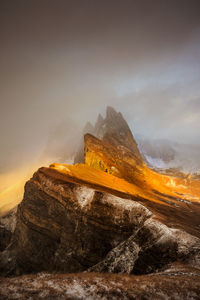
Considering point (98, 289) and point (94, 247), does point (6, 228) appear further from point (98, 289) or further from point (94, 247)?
point (98, 289)

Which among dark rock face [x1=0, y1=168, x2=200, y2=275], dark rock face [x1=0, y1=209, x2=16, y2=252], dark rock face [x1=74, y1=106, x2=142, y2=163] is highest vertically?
dark rock face [x1=74, y1=106, x2=142, y2=163]

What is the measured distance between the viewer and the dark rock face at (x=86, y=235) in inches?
540

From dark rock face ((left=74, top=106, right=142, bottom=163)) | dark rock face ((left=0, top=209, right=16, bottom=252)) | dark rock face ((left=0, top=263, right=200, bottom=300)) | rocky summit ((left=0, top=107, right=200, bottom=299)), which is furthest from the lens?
dark rock face ((left=74, top=106, right=142, bottom=163))

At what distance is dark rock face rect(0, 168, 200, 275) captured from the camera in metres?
13.7

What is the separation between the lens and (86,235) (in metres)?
18.2

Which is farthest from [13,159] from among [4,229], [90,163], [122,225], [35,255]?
[122,225]

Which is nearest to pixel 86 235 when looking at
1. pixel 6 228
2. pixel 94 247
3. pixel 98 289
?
pixel 94 247

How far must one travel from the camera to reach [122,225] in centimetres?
1745

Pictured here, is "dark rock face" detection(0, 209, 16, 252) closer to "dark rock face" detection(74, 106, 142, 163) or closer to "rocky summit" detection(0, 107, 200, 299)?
"rocky summit" detection(0, 107, 200, 299)

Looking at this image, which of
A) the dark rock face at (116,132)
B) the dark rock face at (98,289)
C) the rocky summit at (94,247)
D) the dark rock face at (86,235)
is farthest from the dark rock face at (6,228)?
the dark rock face at (98,289)

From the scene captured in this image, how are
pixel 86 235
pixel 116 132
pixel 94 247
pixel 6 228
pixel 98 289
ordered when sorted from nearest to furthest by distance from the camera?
pixel 98 289 < pixel 94 247 < pixel 86 235 < pixel 6 228 < pixel 116 132

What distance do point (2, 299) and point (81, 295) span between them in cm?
356

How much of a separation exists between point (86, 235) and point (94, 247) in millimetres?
1760

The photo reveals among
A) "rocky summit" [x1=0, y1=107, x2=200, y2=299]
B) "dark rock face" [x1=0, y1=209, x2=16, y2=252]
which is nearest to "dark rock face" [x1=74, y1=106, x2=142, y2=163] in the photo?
"dark rock face" [x1=0, y1=209, x2=16, y2=252]
